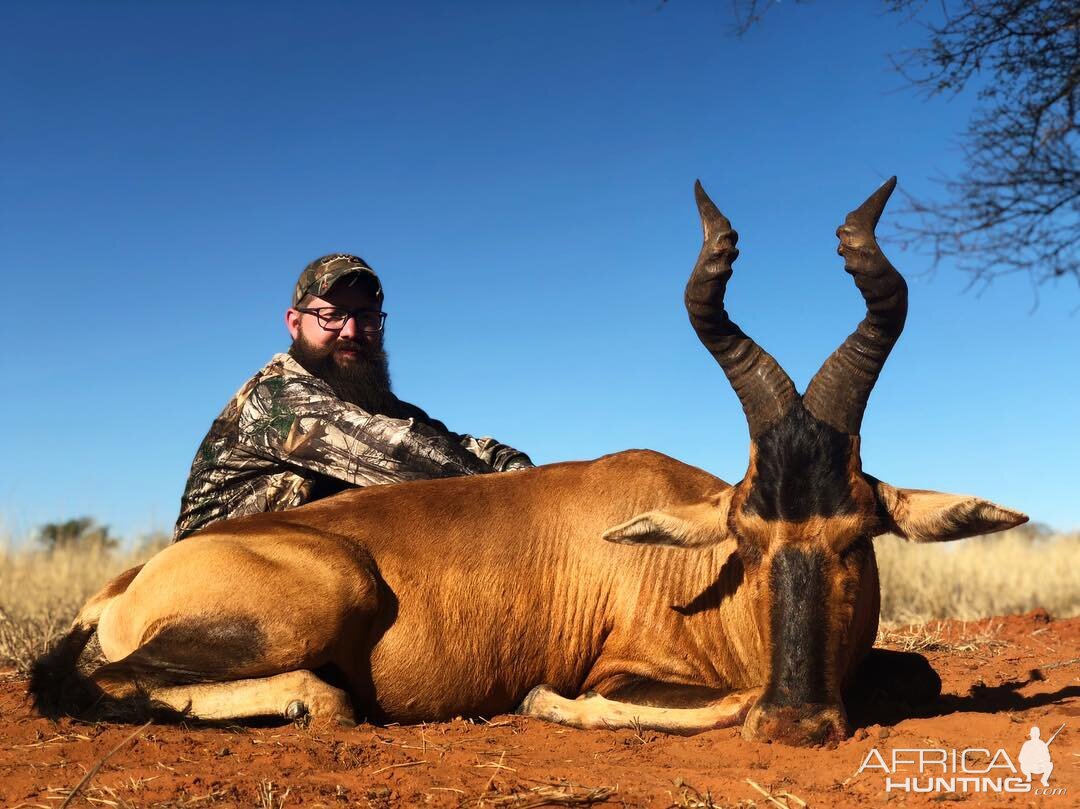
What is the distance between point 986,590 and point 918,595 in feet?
6.83

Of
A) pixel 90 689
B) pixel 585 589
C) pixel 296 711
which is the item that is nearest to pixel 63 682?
pixel 90 689

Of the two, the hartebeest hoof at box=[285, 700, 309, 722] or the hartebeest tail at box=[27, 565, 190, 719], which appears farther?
the hartebeest tail at box=[27, 565, 190, 719]

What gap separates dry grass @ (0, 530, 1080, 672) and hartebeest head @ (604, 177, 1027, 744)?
155 inches

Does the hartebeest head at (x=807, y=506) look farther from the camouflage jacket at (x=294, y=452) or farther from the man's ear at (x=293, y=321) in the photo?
the man's ear at (x=293, y=321)

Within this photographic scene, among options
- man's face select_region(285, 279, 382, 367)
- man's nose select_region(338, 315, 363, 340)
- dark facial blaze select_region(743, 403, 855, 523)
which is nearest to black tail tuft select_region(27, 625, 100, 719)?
man's face select_region(285, 279, 382, 367)

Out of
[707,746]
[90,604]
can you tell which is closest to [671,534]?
[707,746]

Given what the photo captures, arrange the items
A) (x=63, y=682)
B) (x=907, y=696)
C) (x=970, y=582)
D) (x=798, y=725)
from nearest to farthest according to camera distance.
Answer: (x=798, y=725) → (x=63, y=682) → (x=907, y=696) → (x=970, y=582)

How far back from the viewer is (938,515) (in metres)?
5.20

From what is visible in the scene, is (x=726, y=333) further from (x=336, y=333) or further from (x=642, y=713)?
(x=336, y=333)

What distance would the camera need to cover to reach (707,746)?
485 cm

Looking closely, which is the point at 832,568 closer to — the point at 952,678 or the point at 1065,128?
the point at 952,678

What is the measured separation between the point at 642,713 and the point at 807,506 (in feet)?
4.51

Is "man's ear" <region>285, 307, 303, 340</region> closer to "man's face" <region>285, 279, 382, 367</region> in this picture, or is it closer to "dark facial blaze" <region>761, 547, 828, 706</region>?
"man's face" <region>285, 279, 382, 367</region>

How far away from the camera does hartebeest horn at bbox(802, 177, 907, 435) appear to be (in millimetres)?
5301
